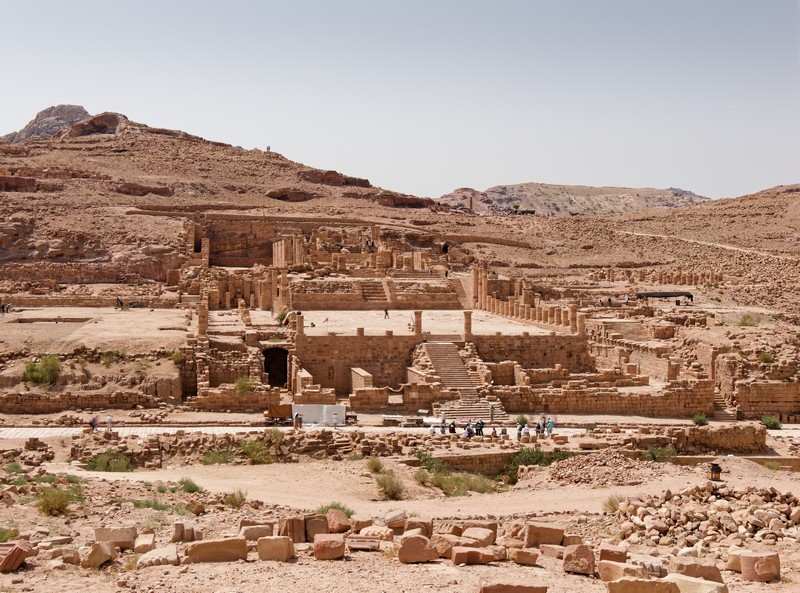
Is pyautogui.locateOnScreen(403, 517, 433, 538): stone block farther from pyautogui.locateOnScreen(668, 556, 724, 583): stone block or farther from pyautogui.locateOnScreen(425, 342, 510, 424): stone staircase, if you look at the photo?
pyautogui.locateOnScreen(425, 342, 510, 424): stone staircase

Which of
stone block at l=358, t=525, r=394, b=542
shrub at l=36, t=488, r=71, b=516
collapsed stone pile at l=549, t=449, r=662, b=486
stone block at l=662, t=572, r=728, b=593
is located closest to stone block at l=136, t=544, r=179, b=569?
stone block at l=358, t=525, r=394, b=542

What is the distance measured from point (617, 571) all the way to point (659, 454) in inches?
503

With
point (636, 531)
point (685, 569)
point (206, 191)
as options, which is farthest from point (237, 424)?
point (206, 191)

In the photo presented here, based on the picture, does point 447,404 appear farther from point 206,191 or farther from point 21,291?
point 206,191

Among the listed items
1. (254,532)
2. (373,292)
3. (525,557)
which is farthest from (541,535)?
(373,292)

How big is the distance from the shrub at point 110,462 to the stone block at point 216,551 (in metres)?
8.43

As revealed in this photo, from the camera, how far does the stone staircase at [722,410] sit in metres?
30.0

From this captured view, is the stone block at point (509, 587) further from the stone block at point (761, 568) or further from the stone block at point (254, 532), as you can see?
the stone block at point (254, 532)

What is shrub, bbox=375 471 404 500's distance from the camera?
58.7ft

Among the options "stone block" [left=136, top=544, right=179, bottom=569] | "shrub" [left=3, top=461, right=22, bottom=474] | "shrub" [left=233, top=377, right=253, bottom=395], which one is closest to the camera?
"stone block" [left=136, top=544, right=179, bottom=569]

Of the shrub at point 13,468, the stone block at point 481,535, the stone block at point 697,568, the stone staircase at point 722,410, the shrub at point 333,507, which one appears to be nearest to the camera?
the stone block at point 697,568

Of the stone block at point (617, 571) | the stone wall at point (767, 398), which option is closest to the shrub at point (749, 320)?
the stone wall at point (767, 398)

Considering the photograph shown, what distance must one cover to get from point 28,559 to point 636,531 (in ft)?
25.2

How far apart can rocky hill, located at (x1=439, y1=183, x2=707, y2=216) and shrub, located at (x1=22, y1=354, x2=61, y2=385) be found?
125880mm
